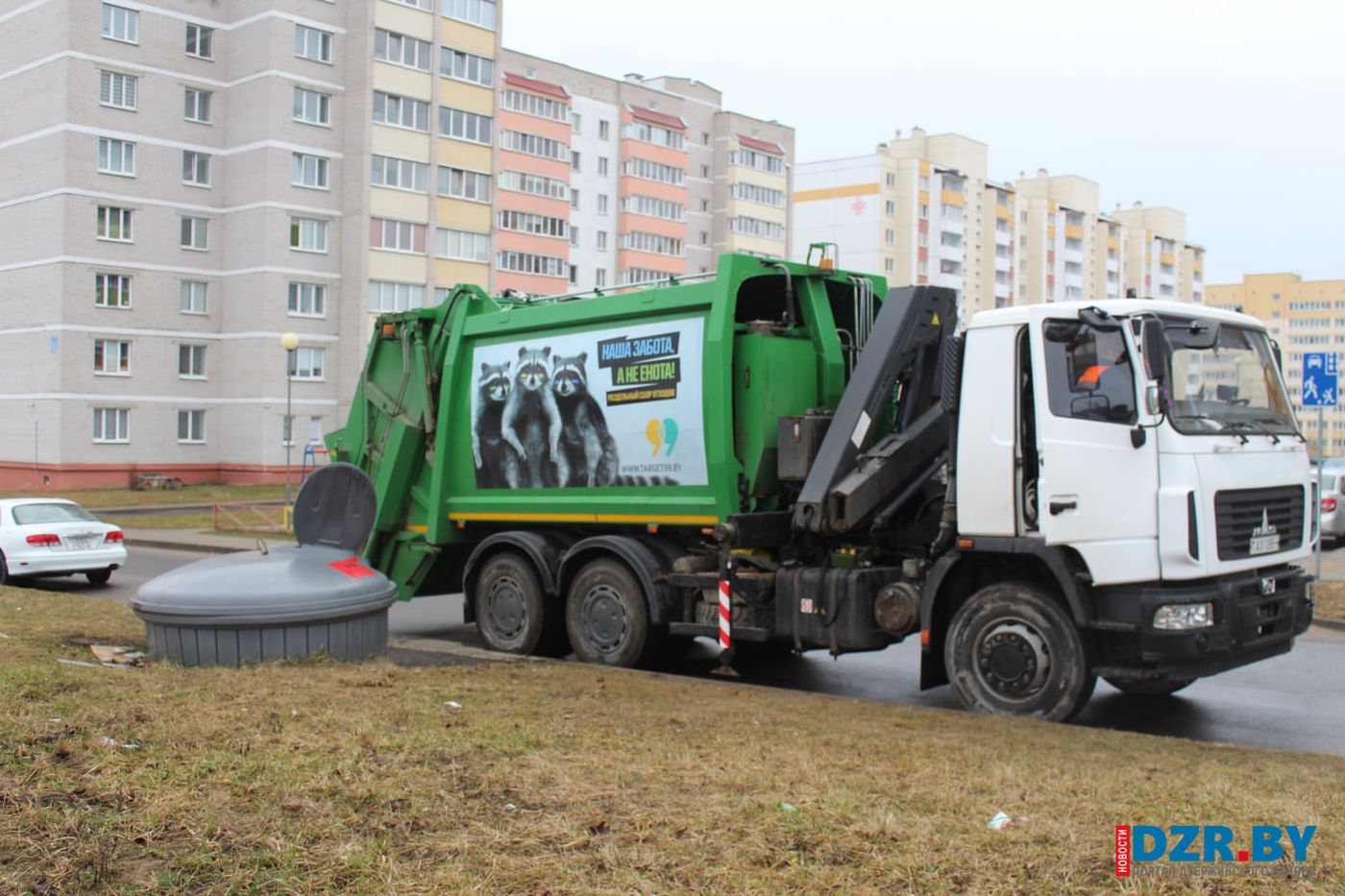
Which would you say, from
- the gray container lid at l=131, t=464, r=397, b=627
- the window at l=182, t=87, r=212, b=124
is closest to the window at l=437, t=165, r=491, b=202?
the window at l=182, t=87, r=212, b=124

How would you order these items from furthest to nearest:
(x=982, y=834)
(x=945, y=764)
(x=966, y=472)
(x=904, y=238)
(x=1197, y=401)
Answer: (x=904, y=238) < (x=966, y=472) < (x=1197, y=401) < (x=945, y=764) < (x=982, y=834)

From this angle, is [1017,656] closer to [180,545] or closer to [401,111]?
[180,545]

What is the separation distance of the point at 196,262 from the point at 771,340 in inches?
1901

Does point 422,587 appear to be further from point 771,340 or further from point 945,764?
point 945,764

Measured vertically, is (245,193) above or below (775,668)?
above

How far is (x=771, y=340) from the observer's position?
981cm

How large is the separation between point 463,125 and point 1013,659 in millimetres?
53542

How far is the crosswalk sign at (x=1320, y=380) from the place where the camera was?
16266mm

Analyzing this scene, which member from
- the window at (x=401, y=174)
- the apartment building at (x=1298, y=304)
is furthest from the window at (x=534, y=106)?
the apartment building at (x=1298, y=304)

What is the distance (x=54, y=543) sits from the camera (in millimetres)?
18234

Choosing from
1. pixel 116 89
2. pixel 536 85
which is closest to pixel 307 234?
pixel 116 89

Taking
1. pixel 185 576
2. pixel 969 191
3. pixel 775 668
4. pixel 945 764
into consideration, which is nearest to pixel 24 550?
pixel 185 576

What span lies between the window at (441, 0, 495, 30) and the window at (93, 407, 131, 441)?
22064mm

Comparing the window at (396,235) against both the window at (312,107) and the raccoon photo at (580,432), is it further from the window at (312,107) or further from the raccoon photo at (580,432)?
the raccoon photo at (580,432)
